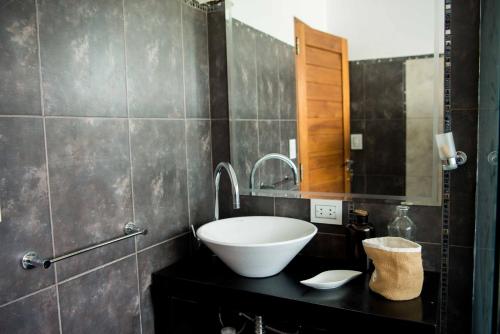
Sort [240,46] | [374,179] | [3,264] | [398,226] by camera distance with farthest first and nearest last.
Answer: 1. [240,46]
2. [374,179]
3. [398,226]
4. [3,264]

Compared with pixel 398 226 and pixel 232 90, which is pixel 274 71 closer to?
pixel 232 90

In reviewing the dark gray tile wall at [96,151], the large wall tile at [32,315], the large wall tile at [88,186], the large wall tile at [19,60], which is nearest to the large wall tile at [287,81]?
the dark gray tile wall at [96,151]

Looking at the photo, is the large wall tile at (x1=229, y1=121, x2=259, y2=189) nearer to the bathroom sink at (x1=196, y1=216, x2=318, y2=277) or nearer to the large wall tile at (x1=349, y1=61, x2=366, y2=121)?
the bathroom sink at (x1=196, y1=216, x2=318, y2=277)

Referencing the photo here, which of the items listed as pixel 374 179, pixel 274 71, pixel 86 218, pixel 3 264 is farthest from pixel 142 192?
pixel 374 179

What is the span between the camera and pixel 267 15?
1918 millimetres

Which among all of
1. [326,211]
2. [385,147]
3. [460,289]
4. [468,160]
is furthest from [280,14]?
[460,289]

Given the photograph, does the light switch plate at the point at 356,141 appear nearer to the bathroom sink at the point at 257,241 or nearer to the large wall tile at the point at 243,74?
the bathroom sink at the point at 257,241

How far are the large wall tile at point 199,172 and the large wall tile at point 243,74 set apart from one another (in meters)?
0.17

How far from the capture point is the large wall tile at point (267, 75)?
1.92 m

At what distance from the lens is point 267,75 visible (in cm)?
193

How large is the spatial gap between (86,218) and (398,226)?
1.09 m

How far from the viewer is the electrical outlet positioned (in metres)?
1.75

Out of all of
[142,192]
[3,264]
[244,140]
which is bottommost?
[3,264]

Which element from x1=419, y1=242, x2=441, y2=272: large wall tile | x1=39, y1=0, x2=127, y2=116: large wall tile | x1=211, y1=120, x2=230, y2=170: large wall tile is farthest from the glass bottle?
x1=39, y1=0, x2=127, y2=116: large wall tile
